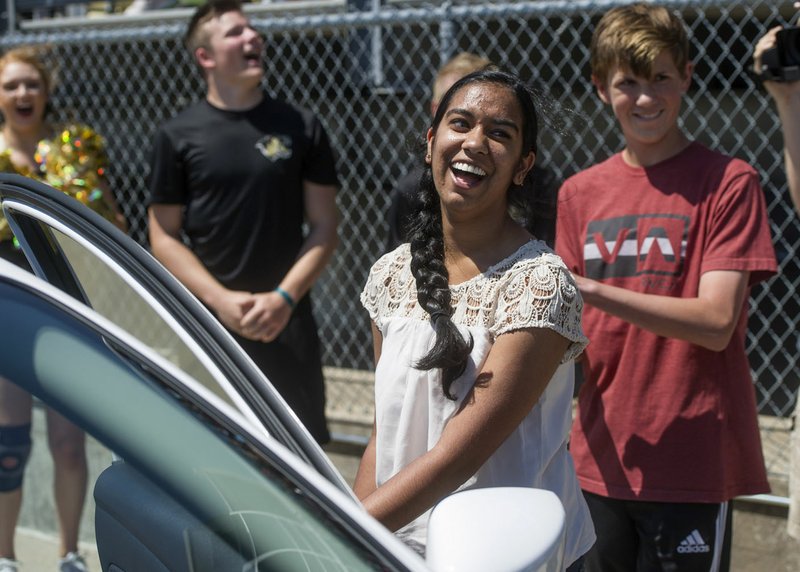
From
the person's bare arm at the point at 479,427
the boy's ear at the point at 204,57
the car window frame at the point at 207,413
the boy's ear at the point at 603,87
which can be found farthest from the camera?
the boy's ear at the point at 204,57

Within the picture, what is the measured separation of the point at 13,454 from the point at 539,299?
95 cm

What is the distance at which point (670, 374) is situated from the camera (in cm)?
274

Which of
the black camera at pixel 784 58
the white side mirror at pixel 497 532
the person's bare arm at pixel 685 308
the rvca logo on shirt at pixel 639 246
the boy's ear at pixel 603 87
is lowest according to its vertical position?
the person's bare arm at pixel 685 308

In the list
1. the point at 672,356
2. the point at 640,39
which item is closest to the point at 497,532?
the point at 672,356

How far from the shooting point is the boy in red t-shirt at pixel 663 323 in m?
2.67

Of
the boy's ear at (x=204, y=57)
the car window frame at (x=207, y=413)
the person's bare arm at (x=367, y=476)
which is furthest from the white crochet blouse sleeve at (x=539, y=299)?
the boy's ear at (x=204, y=57)

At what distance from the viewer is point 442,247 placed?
7.13ft

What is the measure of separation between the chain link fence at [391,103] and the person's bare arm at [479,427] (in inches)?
108

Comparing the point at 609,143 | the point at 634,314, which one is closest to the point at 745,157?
the point at 609,143

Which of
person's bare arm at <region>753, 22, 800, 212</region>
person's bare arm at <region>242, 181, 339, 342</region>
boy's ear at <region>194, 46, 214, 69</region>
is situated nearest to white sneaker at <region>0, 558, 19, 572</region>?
person's bare arm at <region>753, 22, 800, 212</region>

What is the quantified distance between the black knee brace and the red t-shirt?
1.65 meters

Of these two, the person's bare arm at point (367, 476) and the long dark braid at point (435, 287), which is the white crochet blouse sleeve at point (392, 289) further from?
the person's bare arm at point (367, 476)

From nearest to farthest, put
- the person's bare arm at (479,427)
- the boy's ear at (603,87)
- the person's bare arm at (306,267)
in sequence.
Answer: the person's bare arm at (479,427) → the boy's ear at (603,87) → the person's bare arm at (306,267)

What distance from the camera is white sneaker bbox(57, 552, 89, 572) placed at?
1423 millimetres
